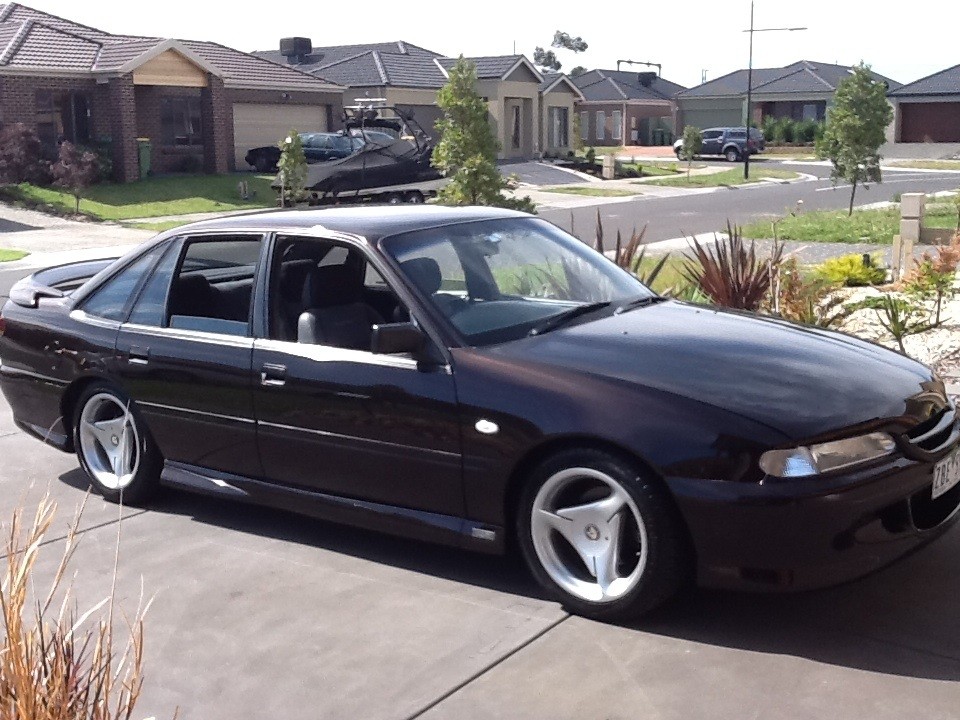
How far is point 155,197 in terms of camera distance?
3300 cm

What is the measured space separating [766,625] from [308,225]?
2.72 m

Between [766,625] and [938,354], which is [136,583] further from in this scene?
[938,354]

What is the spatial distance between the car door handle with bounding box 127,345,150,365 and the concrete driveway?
90 cm

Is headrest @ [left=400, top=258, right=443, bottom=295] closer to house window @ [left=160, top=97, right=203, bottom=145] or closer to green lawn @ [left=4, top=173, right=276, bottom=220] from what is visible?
green lawn @ [left=4, top=173, right=276, bottom=220]

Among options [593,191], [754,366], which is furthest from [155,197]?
[754,366]

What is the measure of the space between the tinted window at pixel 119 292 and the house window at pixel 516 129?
51164 mm

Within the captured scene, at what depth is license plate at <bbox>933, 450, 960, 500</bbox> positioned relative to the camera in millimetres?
4586

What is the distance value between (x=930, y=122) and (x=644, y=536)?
2962 inches

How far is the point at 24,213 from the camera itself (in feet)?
96.8

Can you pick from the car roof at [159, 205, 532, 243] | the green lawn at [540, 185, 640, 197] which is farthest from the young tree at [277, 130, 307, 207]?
the car roof at [159, 205, 532, 243]

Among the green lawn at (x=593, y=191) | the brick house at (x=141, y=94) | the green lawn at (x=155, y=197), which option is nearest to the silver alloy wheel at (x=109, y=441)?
the green lawn at (x=155, y=197)

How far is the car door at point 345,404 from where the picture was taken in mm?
4984

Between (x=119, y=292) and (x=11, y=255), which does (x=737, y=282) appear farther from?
(x=11, y=255)

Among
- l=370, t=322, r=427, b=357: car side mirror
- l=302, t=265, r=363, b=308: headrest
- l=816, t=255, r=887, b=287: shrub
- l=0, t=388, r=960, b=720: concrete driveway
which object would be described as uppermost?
l=302, t=265, r=363, b=308: headrest
